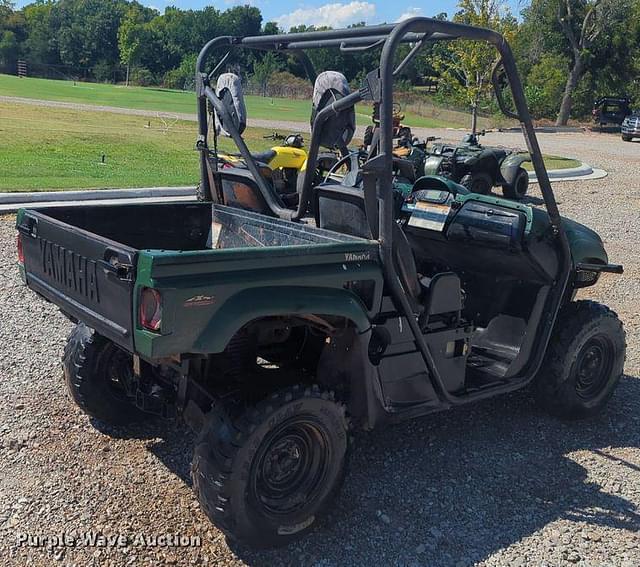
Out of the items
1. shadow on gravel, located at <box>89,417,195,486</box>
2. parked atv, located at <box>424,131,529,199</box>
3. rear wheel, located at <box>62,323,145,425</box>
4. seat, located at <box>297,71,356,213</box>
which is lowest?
shadow on gravel, located at <box>89,417,195,486</box>

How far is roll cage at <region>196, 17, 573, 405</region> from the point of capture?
10.9 ft

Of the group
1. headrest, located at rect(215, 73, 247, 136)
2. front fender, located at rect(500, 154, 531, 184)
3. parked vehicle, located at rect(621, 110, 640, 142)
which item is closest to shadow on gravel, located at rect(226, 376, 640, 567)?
headrest, located at rect(215, 73, 247, 136)

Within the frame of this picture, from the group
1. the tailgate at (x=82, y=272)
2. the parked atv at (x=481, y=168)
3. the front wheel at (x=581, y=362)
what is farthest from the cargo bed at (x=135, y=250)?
the parked atv at (x=481, y=168)

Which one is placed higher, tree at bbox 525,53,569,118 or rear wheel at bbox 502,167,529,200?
tree at bbox 525,53,569,118

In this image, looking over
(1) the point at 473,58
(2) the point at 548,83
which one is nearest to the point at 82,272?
(1) the point at 473,58

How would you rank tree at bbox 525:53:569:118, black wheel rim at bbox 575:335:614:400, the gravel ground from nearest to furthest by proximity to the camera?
the gravel ground → black wheel rim at bbox 575:335:614:400 → tree at bbox 525:53:569:118

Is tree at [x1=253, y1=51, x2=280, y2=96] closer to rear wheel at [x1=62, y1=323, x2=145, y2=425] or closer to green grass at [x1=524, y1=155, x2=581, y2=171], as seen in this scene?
rear wheel at [x1=62, y1=323, x2=145, y2=425]

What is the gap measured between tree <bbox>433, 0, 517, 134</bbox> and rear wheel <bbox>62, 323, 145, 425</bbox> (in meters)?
16.7

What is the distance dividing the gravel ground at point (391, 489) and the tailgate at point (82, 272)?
0.98m

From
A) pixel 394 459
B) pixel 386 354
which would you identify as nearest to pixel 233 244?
pixel 386 354

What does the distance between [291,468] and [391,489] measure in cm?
75

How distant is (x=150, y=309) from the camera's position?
2.86 metres

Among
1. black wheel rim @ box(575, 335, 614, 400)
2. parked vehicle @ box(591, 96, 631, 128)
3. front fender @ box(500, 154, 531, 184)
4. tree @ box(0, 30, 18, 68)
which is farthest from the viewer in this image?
tree @ box(0, 30, 18, 68)

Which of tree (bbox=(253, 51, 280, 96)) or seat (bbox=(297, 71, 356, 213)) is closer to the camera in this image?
seat (bbox=(297, 71, 356, 213))
